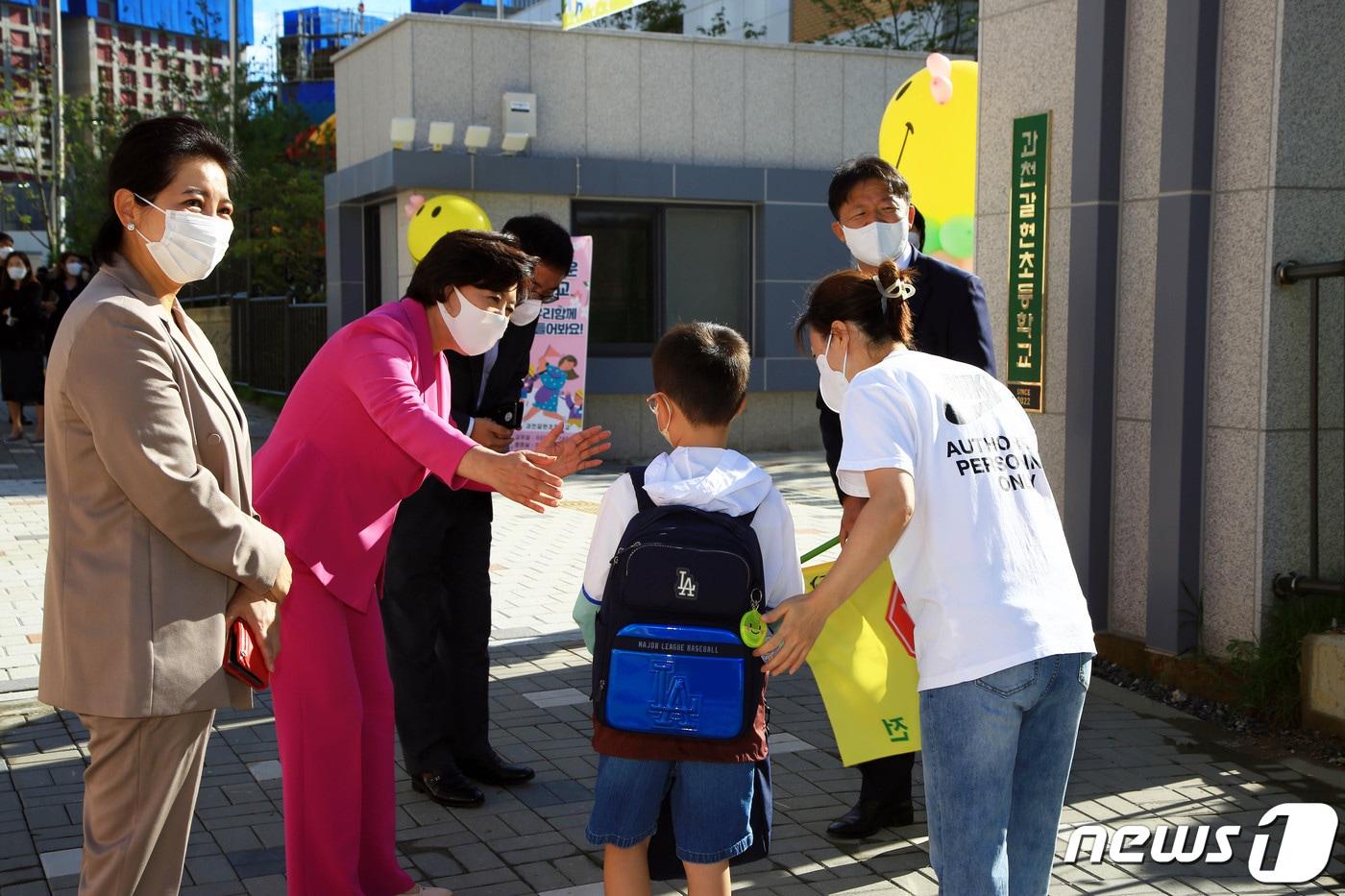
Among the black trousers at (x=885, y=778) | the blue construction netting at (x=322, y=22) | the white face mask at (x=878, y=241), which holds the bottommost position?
the black trousers at (x=885, y=778)

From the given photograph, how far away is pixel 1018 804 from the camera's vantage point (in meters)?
3.00

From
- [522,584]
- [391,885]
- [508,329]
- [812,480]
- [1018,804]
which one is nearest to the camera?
[1018,804]

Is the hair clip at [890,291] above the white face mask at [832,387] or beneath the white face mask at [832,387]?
above

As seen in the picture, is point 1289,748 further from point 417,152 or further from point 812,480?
point 417,152

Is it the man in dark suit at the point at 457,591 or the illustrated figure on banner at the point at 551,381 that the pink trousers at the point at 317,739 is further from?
the illustrated figure on banner at the point at 551,381

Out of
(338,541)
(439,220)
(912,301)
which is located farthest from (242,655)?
(439,220)

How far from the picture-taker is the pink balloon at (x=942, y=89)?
25.8 feet

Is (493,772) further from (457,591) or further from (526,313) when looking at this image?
(526,313)

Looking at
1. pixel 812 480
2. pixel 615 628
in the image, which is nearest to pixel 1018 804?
pixel 615 628

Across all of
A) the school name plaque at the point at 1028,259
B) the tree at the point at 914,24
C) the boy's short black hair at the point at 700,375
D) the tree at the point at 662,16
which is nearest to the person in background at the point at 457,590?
the boy's short black hair at the point at 700,375

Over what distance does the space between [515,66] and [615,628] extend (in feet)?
41.3

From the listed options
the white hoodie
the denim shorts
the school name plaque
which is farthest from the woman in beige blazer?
the school name plaque

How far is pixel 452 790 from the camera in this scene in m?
4.78
